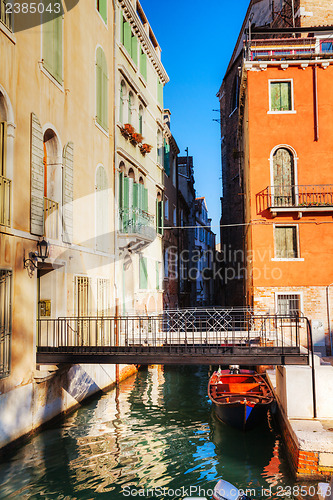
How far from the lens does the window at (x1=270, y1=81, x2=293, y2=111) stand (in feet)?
59.4

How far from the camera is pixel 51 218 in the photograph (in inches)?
454

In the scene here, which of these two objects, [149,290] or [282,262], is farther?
[149,290]

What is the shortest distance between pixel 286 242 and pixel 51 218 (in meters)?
9.26

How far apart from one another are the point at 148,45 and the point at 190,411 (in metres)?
15.3

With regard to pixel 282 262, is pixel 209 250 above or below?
above

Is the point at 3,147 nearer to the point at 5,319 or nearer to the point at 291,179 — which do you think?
the point at 5,319

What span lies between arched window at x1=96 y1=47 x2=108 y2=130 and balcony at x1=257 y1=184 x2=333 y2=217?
243 inches

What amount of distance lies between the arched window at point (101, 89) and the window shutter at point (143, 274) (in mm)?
5898

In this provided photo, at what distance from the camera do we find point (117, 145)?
16.7 m

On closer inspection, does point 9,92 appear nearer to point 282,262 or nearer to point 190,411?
point 190,411

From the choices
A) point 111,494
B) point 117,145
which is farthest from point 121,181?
point 111,494

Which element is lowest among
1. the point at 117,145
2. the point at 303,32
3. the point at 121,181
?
the point at 121,181

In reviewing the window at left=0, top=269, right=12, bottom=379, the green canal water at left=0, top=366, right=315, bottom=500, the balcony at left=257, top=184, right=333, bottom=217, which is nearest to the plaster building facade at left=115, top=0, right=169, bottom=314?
the balcony at left=257, top=184, right=333, bottom=217

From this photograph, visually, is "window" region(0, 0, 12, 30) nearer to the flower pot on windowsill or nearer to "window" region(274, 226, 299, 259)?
the flower pot on windowsill
